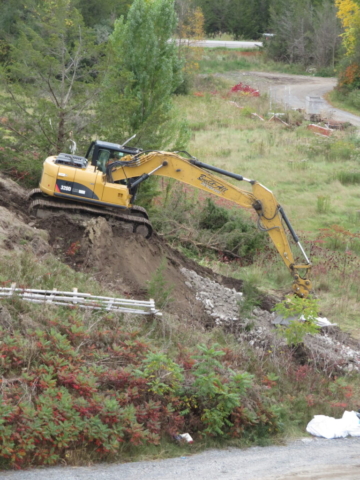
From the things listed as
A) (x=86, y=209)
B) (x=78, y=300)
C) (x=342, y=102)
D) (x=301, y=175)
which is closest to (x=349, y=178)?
(x=301, y=175)

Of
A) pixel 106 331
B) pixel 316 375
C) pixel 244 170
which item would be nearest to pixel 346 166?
pixel 244 170

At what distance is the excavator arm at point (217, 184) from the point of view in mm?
14242

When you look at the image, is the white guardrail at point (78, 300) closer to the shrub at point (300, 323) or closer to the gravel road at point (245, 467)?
the shrub at point (300, 323)

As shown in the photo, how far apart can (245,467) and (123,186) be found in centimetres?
803

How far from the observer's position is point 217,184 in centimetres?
1474

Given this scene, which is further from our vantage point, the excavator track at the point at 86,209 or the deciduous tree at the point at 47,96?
the deciduous tree at the point at 47,96

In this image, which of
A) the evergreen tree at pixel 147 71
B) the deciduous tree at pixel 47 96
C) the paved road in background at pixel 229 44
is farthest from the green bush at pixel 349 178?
the paved road in background at pixel 229 44

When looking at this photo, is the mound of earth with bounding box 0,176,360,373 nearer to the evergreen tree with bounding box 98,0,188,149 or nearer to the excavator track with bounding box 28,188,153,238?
the excavator track with bounding box 28,188,153,238

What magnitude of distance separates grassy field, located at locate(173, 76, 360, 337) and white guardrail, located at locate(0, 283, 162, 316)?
19.6 feet

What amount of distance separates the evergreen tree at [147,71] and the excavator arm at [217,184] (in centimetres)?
467

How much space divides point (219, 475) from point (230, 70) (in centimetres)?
5312

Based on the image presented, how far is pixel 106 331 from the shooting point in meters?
10.3

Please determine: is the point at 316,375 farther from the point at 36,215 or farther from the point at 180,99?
the point at 180,99

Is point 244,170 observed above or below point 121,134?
below
